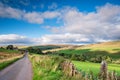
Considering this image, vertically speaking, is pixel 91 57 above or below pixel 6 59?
below

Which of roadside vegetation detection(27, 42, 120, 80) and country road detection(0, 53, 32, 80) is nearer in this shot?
roadside vegetation detection(27, 42, 120, 80)

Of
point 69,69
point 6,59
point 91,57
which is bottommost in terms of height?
point 91,57

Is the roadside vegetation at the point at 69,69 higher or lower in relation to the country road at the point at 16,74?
higher

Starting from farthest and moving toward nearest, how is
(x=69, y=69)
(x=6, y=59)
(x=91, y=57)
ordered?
1. (x=91, y=57)
2. (x=6, y=59)
3. (x=69, y=69)

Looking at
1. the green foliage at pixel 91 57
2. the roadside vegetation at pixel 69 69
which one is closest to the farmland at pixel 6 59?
the roadside vegetation at pixel 69 69


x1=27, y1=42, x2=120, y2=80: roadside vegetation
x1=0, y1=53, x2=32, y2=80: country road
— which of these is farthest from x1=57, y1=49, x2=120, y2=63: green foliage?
x1=0, y1=53, x2=32, y2=80: country road

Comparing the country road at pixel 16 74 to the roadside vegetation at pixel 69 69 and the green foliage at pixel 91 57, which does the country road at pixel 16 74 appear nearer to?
the roadside vegetation at pixel 69 69

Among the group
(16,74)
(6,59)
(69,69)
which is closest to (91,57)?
(6,59)

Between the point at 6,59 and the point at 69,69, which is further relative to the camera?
the point at 6,59

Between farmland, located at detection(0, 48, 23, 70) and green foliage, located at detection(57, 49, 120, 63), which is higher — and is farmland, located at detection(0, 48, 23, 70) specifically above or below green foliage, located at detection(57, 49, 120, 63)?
above

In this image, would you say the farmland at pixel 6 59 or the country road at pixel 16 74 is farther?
the farmland at pixel 6 59

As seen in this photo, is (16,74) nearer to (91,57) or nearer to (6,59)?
(6,59)

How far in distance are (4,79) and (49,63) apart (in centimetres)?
763

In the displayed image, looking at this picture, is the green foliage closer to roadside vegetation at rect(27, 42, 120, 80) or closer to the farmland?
the farmland
